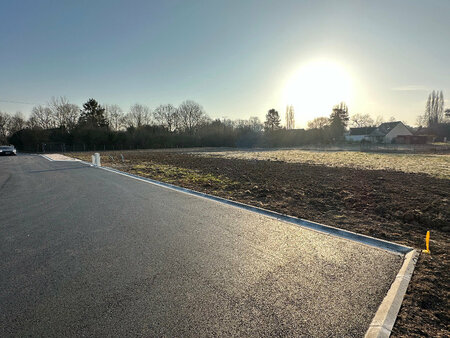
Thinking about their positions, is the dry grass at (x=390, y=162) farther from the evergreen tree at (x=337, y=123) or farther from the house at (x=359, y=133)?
the house at (x=359, y=133)

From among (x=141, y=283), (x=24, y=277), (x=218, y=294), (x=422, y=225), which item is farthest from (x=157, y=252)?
(x=422, y=225)

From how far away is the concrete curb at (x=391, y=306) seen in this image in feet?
6.19

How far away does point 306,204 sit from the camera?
235 inches

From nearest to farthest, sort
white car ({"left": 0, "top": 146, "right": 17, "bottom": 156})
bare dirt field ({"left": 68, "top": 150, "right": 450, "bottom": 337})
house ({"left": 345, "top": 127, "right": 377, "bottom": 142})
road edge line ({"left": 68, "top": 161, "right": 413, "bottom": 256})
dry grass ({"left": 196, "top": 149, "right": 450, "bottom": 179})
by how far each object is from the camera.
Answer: bare dirt field ({"left": 68, "top": 150, "right": 450, "bottom": 337}) < road edge line ({"left": 68, "top": 161, "right": 413, "bottom": 256}) < dry grass ({"left": 196, "top": 149, "right": 450, "bottom": 179}) < white car ({"left": 0, "top": 146, "right": 17, "bottom": 156}) < house ({"left": 345, "top": 127, "right": 377, "bottom": 142})

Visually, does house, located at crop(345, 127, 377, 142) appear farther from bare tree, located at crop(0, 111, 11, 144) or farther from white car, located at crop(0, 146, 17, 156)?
bare tree, located at crop(0, 111, 11, 144)

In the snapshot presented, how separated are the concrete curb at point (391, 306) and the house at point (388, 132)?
193 ft

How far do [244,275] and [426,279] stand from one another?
6.78ft

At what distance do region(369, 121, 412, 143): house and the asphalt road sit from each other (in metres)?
58.9

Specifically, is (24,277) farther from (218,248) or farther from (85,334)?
(218,248)

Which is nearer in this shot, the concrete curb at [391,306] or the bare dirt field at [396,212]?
the concrete curb at [391,306]

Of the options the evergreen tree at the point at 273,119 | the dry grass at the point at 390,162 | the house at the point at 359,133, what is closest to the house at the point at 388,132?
the house at the point at 359,133

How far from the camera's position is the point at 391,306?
2.16m

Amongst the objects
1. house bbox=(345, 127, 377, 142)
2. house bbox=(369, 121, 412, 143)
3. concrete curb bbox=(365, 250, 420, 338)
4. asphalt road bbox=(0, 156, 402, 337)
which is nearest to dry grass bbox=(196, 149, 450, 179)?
concrete curb bbox=(365, 250, 420, 338)

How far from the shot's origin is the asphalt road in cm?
198
